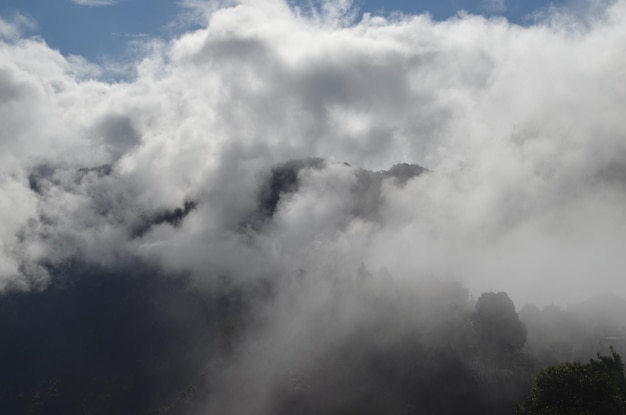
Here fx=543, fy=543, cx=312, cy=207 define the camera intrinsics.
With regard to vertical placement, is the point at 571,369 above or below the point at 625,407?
above

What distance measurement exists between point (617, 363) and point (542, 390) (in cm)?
2536

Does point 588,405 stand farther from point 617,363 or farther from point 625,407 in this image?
point 617,363

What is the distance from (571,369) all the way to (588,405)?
16.4m

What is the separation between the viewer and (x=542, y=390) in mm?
184500

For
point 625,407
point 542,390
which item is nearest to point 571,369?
point 542,390

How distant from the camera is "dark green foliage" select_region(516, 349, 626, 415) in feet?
540

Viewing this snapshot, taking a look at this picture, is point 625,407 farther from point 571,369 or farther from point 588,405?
point 571,369

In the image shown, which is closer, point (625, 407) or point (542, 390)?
point (625, 407)

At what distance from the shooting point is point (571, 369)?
595ft

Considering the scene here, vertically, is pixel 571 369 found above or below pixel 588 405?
above

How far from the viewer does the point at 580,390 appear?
174 m

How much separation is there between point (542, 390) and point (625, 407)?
29.0 meters

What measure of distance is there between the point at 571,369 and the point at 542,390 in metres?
Result: 12.0

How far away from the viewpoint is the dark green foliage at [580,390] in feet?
540
